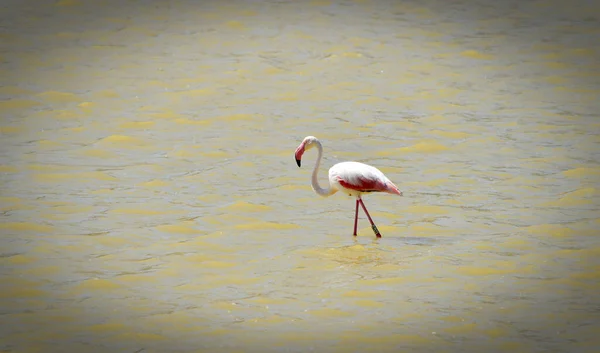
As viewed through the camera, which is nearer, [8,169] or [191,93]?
[8,169]

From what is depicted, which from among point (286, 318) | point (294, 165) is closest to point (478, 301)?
point (286, 318)

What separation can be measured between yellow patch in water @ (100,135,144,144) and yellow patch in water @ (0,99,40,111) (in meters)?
1.59

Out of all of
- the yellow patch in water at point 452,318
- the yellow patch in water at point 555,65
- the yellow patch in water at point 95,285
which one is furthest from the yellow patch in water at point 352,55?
the yellow patch in water at point 452,318

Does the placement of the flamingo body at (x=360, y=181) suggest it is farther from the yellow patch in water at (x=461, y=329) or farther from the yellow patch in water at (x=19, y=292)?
the yellow patch in water at (x=19, y=292)

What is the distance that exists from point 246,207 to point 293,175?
1.12 m

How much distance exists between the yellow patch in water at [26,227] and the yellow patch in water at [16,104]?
3782 millimetres

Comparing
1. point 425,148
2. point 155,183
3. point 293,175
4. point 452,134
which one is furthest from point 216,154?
point 452,134

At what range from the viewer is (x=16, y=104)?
14.0 metres

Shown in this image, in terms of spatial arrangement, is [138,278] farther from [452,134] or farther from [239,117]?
[452,134]

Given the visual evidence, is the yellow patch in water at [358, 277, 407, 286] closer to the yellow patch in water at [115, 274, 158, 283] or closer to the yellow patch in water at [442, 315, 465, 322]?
the yellow patch in water at [442, 315, 465, 322]

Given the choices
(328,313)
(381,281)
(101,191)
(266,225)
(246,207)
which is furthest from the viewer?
(101,191)

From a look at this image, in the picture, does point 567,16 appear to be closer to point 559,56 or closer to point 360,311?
point 559,56

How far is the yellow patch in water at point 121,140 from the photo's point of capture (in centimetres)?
1279

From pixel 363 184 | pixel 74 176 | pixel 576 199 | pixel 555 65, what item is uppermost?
pixel 555 65
